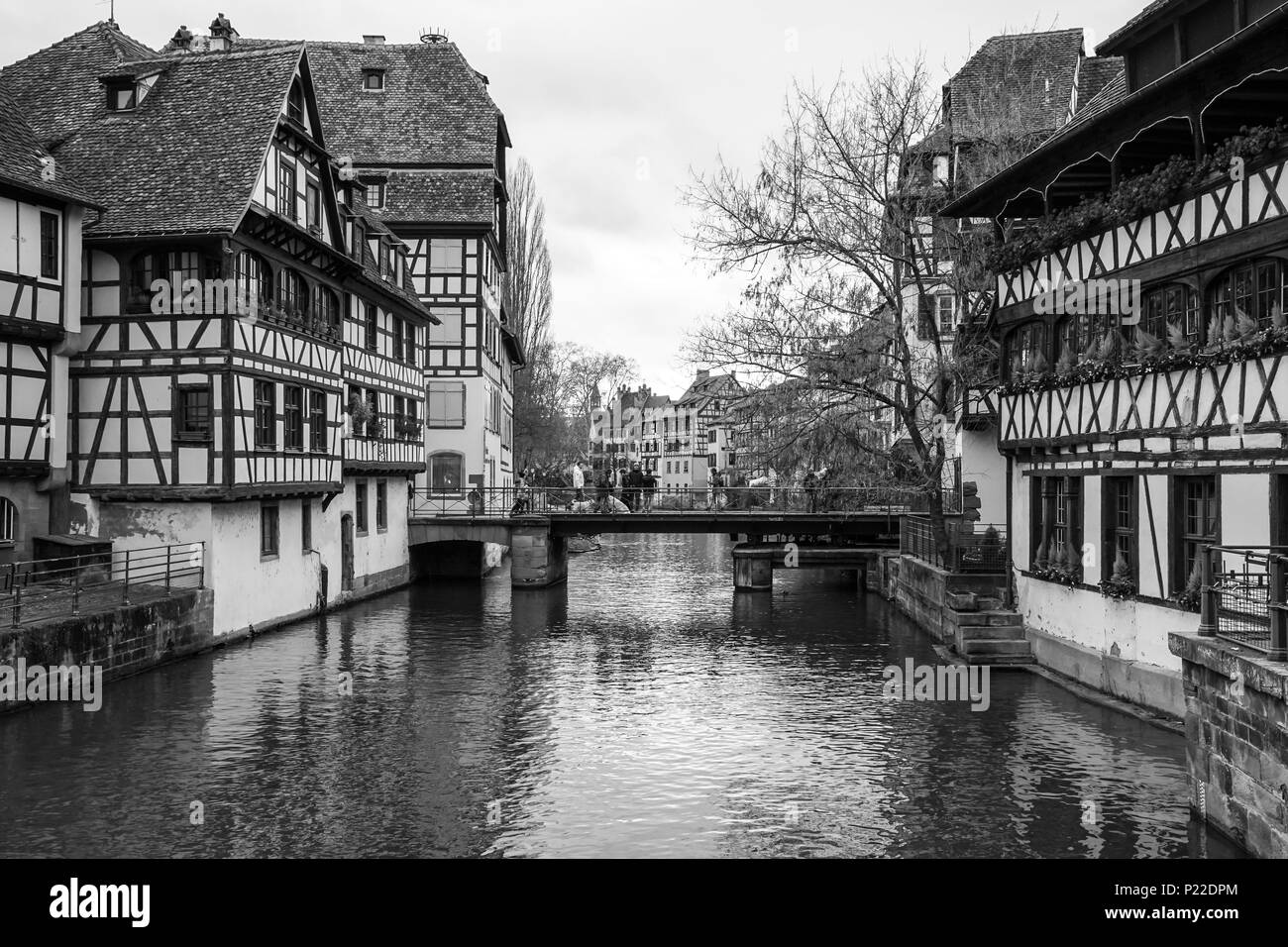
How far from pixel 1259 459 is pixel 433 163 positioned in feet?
119

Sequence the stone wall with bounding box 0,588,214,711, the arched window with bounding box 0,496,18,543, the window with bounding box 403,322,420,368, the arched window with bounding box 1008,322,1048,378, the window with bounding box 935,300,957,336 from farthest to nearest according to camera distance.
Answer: the window with bounding box 935,300,957,336
the window with bounding box 403,322,420,368
the arched window with bounding box 1008,322,1048,378
the arched window with bounding box 0,496,18,543
the stone wall with bounding box 0,588,214,711

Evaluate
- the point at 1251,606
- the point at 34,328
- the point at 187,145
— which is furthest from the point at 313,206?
the point at 1251,606

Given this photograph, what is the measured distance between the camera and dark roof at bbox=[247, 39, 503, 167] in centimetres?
4541

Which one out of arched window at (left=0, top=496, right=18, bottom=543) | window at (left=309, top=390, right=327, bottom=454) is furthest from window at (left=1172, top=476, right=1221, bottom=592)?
arched window at (left=0, top=496, right=18, bottom=543)

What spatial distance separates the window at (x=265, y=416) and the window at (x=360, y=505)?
760 centimetres

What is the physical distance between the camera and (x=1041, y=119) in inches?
1243

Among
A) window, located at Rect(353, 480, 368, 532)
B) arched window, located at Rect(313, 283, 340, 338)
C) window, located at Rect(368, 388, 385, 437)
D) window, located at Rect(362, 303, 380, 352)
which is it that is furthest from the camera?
window, located at Rect(362, 303, 380, 352)

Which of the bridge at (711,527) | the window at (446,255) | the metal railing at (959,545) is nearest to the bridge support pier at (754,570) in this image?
the bridge at (711,527)

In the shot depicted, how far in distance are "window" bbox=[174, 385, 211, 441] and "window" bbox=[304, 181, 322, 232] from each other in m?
5.45

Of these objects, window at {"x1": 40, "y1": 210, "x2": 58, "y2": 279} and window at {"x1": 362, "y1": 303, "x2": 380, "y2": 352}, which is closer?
window at {"x1": 40, "y1": 210, "x2": 58, "y2": 279}

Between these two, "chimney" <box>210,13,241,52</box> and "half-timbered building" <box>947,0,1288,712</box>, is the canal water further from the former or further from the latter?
"chimney" <box>210,13,241,52</box>

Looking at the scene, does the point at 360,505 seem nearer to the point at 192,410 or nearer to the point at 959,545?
the point at 192,410

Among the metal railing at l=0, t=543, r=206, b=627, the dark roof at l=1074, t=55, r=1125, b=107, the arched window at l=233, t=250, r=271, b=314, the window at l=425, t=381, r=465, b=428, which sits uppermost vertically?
the dark roof at l=1074, t=55, r=1125, b=107

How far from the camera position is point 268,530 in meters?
26.4
